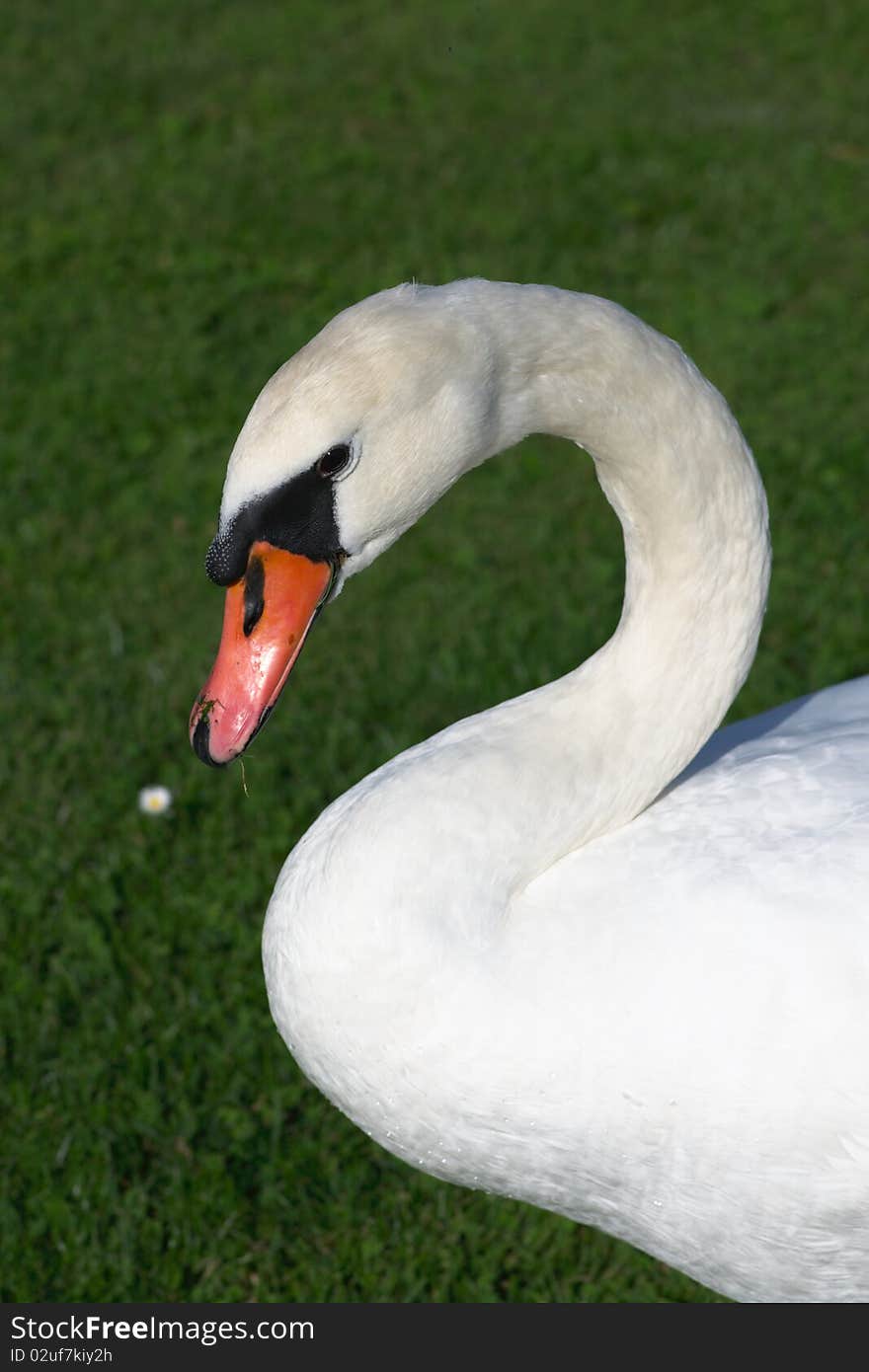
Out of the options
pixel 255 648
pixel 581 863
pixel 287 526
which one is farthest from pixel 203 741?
pixel 581 863

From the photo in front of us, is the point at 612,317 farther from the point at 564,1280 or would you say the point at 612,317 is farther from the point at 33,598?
the point at 33,598

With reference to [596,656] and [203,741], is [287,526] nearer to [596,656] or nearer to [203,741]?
[203,741]

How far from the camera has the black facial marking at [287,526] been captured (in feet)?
7.00

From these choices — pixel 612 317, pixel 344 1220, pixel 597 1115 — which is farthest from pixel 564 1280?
pixel 612 317

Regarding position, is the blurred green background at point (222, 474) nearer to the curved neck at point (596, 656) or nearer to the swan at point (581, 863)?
the swan at point (581, 863)

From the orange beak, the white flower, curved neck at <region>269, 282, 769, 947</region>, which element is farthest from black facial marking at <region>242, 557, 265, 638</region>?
the white flower

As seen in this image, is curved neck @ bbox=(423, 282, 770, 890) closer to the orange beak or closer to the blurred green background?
the orange beak

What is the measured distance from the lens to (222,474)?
5.65m

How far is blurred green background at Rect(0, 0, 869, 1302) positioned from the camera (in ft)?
10.6

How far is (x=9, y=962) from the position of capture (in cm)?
369

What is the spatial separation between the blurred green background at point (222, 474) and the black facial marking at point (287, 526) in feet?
4.88

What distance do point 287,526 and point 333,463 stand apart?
0.10 metres

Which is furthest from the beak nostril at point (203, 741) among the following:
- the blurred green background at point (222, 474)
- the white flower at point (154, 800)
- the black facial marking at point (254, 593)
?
the white flower at point (154, 800)

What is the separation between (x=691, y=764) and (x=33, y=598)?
2.83 metres
